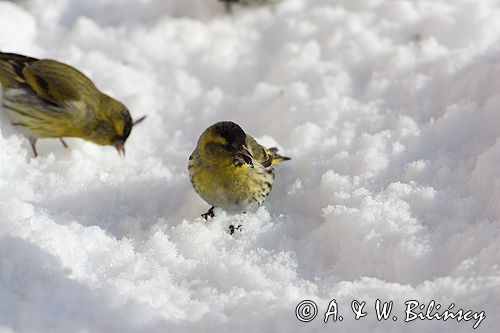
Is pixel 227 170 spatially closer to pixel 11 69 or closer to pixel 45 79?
pixel 45 79

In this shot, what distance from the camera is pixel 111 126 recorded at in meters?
3.83

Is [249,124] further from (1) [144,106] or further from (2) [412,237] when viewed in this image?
(2) [412,237]

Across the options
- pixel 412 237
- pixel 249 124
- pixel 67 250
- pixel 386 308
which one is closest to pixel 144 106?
pixel 249 124

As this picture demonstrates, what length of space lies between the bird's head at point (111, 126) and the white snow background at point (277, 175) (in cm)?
12

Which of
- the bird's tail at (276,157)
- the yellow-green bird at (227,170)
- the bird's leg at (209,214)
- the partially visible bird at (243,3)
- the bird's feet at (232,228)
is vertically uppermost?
the partially visible bird at (243,3)

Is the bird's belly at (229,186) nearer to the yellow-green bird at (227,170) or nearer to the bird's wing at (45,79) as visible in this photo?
the yellow-green bird at (227,170)

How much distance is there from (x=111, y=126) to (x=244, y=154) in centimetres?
107

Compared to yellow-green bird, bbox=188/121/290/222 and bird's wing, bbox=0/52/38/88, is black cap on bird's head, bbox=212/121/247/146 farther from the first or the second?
bird's wing, bbox=0/52/38/88

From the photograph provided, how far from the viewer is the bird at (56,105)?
3.71 meters

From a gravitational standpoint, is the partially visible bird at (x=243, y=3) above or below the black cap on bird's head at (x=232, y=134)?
above

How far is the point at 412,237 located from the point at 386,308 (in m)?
0.58

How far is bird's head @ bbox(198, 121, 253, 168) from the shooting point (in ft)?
10.3

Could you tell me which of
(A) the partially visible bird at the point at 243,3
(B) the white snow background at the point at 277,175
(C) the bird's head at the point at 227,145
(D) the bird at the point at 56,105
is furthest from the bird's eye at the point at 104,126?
(A) the partially visible bird at the point at 243,3

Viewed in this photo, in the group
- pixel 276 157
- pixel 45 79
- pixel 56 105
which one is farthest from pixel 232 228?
pixel 45 79
